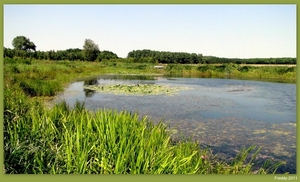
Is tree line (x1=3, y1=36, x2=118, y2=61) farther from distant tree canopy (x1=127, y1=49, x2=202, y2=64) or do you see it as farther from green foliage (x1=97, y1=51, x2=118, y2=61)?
distant tree canopy (x1=127, y1=49, x2=202, y2=64)

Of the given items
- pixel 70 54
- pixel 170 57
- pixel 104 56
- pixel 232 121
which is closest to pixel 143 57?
pixel 170 57

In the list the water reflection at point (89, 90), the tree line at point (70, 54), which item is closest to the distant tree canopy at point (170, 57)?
the tree line at point (70, 54)

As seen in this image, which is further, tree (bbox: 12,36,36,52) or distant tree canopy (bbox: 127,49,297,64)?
distant tree canopy (bbox: 127,49,297,64)

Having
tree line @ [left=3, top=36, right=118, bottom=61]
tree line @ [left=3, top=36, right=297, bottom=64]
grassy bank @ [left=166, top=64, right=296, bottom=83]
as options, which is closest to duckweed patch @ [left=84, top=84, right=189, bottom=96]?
tree line @ [left=3, top=36, right=118, bottom=61]

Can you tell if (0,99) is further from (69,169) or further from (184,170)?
(184,170)

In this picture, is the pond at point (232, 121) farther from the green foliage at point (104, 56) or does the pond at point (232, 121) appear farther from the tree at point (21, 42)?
the green foliage at point (104, 56)

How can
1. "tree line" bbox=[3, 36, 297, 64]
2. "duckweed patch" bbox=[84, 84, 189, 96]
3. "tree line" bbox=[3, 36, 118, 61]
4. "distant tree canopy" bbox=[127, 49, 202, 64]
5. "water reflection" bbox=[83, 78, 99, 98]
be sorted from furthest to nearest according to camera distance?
1. "distant tree canopy" bbox=[127, 49, 202, 64]
2. "tree line" bbox=[3, 36, 297, 64]
3. "tree line" bbox=[3, 36, 118, 61]
4. "duckweed patch" bbox=[84, 84, 189, 96]
5. "water reflection" bbox=[83, 78, 99, 98]

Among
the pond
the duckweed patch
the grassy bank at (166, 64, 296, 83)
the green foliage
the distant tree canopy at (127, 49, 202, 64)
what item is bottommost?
the pond

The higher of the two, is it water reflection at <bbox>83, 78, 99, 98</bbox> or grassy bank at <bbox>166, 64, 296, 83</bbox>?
grassy bank at <bbox>166, 64, 296, 83</bbox>

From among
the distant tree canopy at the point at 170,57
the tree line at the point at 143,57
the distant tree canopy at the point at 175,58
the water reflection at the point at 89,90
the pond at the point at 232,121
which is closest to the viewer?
the pond at the point at 232,121

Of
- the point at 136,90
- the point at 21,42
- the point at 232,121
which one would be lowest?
the point at 232,121

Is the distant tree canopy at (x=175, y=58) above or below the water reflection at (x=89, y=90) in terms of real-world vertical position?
above

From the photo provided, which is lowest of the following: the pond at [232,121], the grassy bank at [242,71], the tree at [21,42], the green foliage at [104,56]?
the pond at [232,121]

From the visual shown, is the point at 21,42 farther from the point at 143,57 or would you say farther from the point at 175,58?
the point at 175,58
